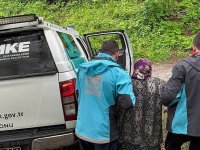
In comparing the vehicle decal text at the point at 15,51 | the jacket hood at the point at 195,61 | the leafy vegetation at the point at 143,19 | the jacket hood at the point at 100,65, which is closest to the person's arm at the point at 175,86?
the jacket hood at the point at 195,61

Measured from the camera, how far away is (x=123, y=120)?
14.0 feet

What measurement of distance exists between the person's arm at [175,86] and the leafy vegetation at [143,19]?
841 centimetres

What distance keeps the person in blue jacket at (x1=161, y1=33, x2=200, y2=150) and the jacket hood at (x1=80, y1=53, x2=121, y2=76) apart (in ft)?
2.06

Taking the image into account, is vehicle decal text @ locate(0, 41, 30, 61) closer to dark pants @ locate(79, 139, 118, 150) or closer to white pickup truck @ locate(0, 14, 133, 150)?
white pickup truck @ locate(0, 14, 133, 150)

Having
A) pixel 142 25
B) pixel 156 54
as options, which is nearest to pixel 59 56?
pixel 156 54

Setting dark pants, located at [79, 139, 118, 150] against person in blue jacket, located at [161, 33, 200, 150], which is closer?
person in blue jacket, located at [161, 33, 200, 150]

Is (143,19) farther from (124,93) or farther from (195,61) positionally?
(124,93)

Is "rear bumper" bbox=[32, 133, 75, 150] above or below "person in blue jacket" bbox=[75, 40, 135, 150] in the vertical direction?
below

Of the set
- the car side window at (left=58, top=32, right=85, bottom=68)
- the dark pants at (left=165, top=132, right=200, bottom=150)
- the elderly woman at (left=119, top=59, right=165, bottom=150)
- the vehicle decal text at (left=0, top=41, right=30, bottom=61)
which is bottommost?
the dark pants at (left=165, top=132, right=200, bottom=150)

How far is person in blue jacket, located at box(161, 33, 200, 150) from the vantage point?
12.9 ft

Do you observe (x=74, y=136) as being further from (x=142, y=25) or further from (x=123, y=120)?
(x=142, y=25)

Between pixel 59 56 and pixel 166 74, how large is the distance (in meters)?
6.62

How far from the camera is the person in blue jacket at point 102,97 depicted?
3.89m

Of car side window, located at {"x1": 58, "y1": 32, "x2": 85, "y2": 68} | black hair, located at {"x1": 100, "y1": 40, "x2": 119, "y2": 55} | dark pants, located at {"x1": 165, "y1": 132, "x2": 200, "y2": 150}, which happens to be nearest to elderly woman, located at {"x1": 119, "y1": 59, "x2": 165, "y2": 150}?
dark pants, located at {"x1": 165, "y1": 132, "x2": 200, "y2": 150}
